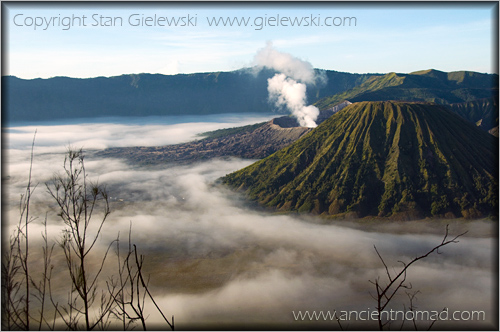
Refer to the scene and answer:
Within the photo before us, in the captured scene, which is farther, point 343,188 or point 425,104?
point 425,104

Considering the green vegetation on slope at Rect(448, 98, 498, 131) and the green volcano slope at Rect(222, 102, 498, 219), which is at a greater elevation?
the green vegetation on slope at Rect(448, 98, 498, 131)

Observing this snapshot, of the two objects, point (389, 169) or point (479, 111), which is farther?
point (479, 111)

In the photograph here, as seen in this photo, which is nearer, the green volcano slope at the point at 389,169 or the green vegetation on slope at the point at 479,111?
the green volcano slope at the point at 389,169

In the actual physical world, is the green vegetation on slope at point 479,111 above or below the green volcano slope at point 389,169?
above

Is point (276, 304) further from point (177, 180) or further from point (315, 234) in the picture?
point (177, 180)

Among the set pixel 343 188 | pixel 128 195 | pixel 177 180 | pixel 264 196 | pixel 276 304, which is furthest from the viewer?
pixel 177 180

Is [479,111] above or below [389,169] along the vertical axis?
above

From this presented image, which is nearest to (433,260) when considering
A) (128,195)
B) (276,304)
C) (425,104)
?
(276,304)

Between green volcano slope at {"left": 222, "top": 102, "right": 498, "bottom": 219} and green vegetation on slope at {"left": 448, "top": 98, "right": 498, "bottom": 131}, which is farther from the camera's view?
green vegetation on slope at {"left": 448, "top": 98, "right": 498, "bottom": 131}
